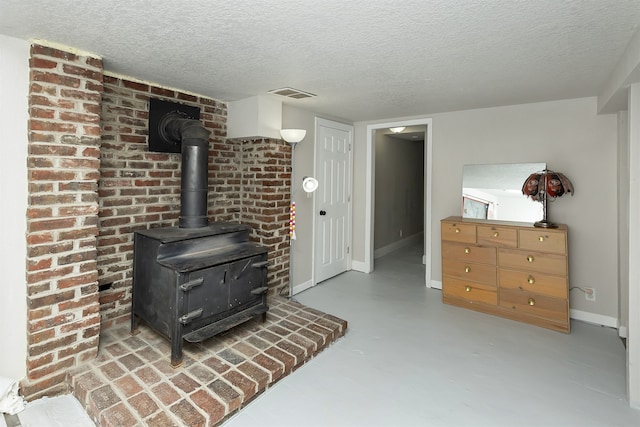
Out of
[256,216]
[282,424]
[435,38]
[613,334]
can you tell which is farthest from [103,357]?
[613,334]

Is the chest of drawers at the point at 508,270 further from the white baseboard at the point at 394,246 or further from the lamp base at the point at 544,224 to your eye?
the white baseboard at the point at 394,246

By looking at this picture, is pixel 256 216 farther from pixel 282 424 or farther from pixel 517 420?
pixel 517 420

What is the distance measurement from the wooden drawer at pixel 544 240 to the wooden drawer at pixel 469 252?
302mm

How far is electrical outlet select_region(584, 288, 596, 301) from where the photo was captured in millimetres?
3303

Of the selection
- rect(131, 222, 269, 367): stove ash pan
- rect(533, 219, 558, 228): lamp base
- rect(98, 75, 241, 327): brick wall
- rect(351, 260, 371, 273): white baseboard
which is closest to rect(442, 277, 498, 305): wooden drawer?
rect(533, 219, 558, 228): lamp base

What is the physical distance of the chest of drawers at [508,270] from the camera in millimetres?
3109

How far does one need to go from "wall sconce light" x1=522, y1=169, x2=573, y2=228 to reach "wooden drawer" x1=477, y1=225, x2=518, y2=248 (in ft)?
0.81

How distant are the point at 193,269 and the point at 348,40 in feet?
5.85

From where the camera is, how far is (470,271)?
141 inches

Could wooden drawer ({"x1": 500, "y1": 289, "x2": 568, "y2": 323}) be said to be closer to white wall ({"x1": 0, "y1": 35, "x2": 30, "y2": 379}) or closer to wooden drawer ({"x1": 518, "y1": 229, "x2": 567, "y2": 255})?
wooden drawer ({"x1": 518, "y1": 229, "x2": 567, "y2": 255})

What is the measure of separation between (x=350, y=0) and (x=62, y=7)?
141 cm

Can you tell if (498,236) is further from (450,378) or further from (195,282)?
(195,282)

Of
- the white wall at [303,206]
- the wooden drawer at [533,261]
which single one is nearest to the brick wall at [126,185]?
the white wall at [303,206]

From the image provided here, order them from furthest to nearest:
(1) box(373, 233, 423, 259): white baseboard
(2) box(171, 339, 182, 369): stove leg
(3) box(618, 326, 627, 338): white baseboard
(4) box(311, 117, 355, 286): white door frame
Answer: (1) box(373, 233, 423, 259): white baseboard → (4) box(311, 117, 355, 286): white door frame → (3) box(618, 326, 627, 338): white baseboard → (2) box(171, 339, 182, 369): stove leg
